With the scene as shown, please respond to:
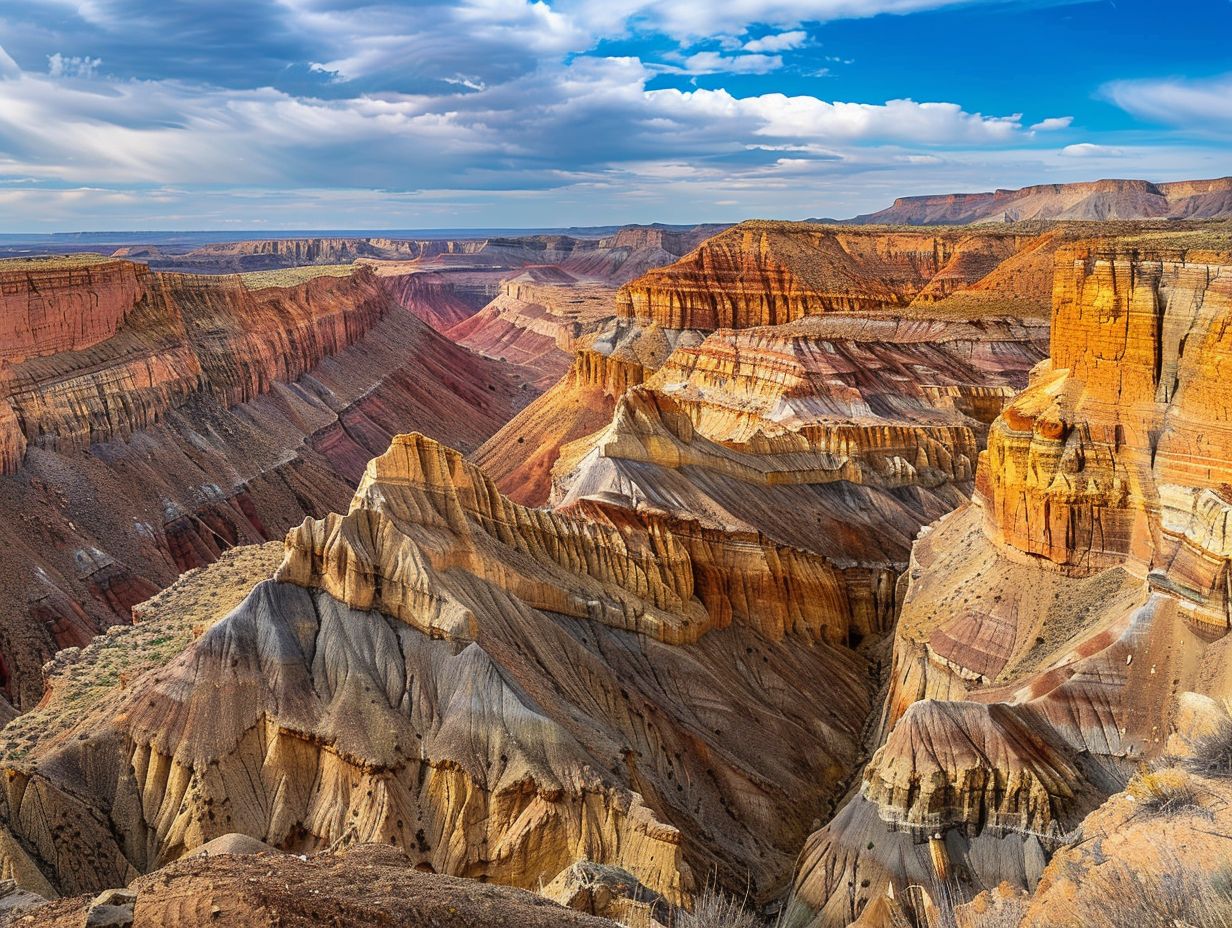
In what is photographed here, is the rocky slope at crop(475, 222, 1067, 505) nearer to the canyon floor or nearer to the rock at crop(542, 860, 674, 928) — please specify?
the canyon floor

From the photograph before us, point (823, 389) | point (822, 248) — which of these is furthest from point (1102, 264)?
A: point (822, 248)

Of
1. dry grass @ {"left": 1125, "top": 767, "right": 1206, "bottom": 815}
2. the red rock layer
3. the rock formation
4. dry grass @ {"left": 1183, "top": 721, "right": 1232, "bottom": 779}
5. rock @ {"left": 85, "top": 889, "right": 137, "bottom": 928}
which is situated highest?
rock @ {"left": 85, "top": 889, "right": 137, "bottom": 928}

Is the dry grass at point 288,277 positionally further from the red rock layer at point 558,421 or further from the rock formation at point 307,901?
the rock formation at point 307,901

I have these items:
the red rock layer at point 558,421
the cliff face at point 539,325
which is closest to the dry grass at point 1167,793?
the red rock layer at point 558,421

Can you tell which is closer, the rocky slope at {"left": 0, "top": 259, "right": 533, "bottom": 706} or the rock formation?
the rock formation

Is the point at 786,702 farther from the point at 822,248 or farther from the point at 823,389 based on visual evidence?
the point at 822,248

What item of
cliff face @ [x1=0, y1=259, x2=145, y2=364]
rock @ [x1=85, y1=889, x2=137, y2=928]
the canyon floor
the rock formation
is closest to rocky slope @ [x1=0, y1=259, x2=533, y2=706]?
cliff face @ [x1=0, y1=259, x2=145, y2=364]

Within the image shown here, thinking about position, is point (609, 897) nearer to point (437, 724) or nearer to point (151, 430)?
point (437, 724)

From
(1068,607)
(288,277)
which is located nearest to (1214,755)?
(1068,607)
